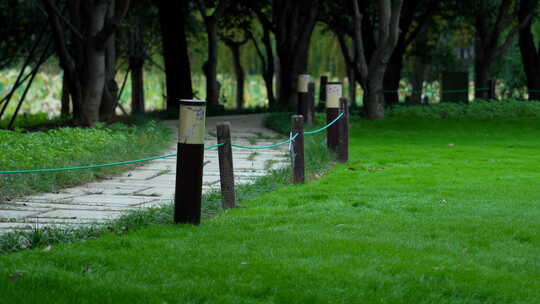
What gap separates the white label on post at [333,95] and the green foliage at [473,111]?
8.26 m

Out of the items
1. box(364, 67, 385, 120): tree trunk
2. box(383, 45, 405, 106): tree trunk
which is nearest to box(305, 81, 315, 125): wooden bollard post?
box(364, 67, 385, 120): tree trunk

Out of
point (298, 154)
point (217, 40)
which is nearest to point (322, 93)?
point (217, 40)

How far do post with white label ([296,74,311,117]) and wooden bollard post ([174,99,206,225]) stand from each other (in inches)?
415

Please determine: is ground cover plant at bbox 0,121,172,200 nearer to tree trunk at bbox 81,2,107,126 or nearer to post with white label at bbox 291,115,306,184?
tree trunk at bbox 81,2,107,126

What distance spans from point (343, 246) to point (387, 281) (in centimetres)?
91

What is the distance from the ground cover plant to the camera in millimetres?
9016

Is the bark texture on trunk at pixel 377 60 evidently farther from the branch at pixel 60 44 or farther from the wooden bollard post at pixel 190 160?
the wooden bollard post at pixel 190 160

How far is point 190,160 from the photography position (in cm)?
686

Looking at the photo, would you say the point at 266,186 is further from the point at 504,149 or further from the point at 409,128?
the point at 409,128

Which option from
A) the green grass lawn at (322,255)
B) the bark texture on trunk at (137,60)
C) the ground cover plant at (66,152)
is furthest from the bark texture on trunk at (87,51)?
the bark texture on trunk at (137,60)

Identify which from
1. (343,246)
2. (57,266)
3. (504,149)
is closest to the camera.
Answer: (57,266)

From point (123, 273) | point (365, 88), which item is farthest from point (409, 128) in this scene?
point (123, 273)

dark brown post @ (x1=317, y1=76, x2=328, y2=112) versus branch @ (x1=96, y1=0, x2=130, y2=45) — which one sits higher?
branch @ (x1=96, y1=0, x2=130, y2=45)

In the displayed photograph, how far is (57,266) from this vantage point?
540 centimetres
